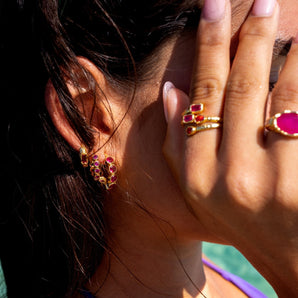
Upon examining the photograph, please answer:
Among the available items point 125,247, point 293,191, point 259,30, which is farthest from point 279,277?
point 259,30

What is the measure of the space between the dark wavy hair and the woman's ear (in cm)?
2

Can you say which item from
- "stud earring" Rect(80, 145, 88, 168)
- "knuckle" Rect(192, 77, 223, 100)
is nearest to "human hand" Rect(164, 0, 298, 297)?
"knuckle" Rect(192, 77, 223, 100)

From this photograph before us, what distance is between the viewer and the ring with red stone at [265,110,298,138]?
891 mm

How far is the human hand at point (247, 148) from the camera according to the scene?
3.02 feet

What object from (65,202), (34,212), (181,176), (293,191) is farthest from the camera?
(34,212)

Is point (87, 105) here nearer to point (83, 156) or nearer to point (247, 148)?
point (83, 156)

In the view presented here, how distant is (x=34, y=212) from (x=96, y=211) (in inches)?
10.1

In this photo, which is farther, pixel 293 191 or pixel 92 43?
pixel 92 43

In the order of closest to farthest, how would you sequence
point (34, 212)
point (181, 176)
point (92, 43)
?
point (181, 176) < point (92, 43) < point (34, 212)

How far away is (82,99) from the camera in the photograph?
113cm

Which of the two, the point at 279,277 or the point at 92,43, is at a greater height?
the point at 92,43

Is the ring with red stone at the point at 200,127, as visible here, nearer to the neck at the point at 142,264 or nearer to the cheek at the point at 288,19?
the cheek at the point at 288,19

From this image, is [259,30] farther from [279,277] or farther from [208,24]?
[279,277]

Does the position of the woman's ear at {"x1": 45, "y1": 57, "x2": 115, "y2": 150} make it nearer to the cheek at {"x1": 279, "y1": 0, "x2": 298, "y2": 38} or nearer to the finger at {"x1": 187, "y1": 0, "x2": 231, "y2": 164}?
the finger at {"x1": 187, "y1": 0, "x2": 231, "y2": 164}
